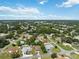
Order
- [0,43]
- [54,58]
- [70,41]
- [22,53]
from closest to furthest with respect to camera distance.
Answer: [54,58] < [22,53] < [0,43] < [70,41]

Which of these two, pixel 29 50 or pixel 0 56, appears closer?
pixel 0 56

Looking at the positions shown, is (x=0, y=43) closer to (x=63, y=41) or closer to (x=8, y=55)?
(x=8, y=55)

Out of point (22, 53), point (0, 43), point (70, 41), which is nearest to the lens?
point (22, 53)

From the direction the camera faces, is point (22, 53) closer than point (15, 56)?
No

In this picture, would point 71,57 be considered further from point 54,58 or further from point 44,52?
point 44,52

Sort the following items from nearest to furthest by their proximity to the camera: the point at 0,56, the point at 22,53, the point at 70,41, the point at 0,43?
the point at 0,56, the point at 22,53, the point at 0,43, the point at 70,41

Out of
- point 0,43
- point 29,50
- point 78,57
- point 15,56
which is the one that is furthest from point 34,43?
point 78,57

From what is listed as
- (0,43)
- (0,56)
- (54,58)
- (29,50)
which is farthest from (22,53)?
(0,43)

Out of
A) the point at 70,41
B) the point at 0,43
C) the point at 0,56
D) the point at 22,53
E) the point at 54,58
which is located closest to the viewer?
the point at 54,58
